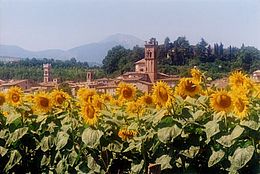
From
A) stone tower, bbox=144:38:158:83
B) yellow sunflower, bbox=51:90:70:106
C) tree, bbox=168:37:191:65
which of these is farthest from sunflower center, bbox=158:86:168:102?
tree, bbox=168:37:191:65

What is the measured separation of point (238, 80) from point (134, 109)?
16.1 inches

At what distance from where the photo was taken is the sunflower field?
160cm

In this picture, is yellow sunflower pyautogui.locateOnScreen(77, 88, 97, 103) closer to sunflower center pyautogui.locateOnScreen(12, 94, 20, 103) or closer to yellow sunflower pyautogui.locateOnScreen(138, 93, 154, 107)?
yellow sunflower pyautogui.locateOnScreen(138, 93, 154, 107)

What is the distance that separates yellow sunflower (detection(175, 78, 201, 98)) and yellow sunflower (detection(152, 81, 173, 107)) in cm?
7

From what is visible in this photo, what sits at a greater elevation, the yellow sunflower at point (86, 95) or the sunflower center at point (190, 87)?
the sunflower center at point (190, 87)

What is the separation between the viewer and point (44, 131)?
198 centimetres

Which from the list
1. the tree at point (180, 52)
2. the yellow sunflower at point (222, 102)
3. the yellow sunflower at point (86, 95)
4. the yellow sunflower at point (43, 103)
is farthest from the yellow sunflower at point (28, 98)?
the tree at point (180, 52)

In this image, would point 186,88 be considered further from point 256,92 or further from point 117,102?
point 117,102

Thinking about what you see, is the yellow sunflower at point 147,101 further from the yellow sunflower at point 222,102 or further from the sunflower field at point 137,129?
the yellow sunflower at point 222,102

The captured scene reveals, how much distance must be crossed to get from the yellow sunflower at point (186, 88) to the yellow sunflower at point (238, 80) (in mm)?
A: 129

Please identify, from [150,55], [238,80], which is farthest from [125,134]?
[150,55]

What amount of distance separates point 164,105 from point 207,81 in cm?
31

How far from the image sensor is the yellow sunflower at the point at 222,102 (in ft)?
5.32

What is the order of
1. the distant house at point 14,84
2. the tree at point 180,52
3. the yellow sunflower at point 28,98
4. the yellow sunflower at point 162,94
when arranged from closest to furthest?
the yellow sunflower at point 162,94 → the yellow sunflower at point 28,98 → the distant house at point 14,84 → the tree at point 180,52
